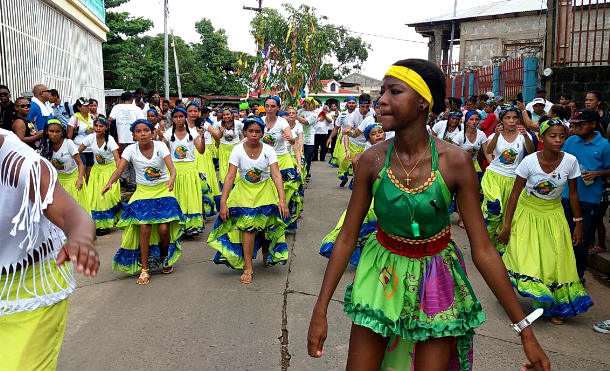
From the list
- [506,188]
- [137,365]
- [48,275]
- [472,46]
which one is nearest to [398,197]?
[48,275]

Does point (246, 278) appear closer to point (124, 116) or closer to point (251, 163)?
point (251, 163)

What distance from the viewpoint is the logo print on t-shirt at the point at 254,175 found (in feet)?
21.2

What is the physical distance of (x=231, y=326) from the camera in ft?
16.1

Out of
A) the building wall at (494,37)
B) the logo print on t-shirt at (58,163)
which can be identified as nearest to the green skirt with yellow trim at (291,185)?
the logo print on t-shirt at (58,163)

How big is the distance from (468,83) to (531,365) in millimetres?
22281

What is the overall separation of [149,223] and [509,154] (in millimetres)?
4520

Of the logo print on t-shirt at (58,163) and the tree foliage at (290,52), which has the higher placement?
the tree foliage at (290,52)

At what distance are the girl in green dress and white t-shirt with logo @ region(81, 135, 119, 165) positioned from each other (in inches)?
265

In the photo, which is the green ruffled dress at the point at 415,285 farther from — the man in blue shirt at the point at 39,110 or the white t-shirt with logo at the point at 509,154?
the man in blue shirt at the point at 39,110

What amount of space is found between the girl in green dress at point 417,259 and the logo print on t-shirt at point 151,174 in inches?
170

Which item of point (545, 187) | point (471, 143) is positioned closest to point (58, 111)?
point (471, 143)

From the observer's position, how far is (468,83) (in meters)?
23.5

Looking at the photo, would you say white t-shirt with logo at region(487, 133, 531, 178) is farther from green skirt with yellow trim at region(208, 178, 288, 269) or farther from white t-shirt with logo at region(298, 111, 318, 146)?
white t-shirt with logo at region(298, 111, 318, 146)

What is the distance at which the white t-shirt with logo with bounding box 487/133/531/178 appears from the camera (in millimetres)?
7504
